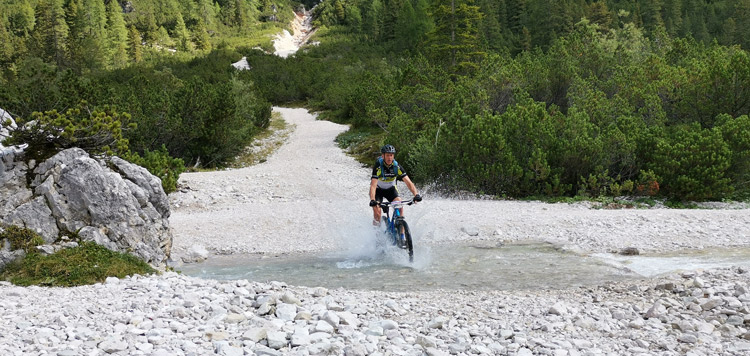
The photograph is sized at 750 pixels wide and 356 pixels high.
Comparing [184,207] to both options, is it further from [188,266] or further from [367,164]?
[367,164]

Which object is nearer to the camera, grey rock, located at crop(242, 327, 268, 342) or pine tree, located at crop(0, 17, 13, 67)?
grey rock, located at crop(242, 327, 268, 342)

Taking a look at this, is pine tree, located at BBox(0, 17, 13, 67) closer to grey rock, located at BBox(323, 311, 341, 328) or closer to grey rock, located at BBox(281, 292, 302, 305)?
grey rock, located at BBox(281, 292, 302, 305)

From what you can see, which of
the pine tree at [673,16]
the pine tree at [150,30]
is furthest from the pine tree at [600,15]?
the pine tree at [150,30]

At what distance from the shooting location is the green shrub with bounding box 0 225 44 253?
7.84 meters

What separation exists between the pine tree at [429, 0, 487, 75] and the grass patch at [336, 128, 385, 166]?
31.0 ft

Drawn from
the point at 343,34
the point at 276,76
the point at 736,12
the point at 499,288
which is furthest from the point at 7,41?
the point at 736,12

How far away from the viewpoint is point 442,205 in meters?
15.8

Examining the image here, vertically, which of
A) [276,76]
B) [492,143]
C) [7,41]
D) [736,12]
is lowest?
[492,143]

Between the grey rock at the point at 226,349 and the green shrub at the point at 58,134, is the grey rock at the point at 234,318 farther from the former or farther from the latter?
the green shrub at the point at 58,134

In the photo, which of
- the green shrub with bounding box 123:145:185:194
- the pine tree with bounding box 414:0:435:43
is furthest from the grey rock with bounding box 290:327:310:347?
the pine tree with bounding box 414:0:435:43

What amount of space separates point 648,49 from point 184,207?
115ft

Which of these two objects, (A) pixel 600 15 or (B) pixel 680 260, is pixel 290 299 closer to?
(B) pixel 680 260

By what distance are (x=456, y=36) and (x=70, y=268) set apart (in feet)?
122

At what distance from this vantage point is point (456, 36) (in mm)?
40375
